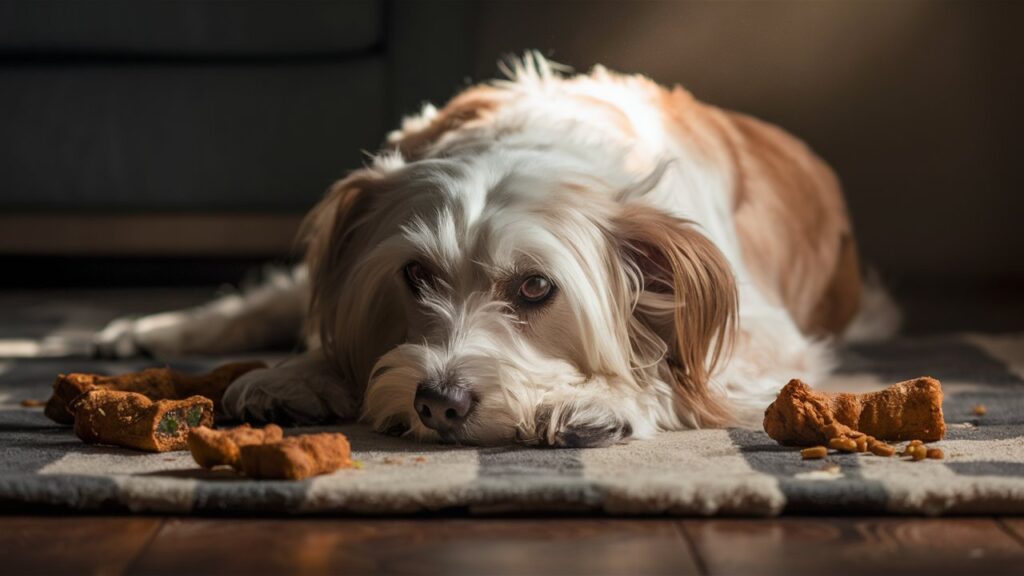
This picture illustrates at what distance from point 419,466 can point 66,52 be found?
8.04 ft

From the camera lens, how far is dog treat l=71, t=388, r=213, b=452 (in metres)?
1.91

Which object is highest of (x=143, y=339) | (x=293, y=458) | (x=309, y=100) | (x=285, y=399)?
(x=309, y=100)

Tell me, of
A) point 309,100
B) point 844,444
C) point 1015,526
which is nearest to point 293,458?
point 844,444

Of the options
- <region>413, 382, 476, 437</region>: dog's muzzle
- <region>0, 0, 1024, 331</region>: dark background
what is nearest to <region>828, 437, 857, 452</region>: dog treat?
<region>413, 382, 476, 437</region>: dog's muzzle

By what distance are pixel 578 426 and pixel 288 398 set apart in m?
0.55

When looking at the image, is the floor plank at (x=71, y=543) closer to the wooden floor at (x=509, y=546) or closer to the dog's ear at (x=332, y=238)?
the wooden floor at (x=509, y=546)

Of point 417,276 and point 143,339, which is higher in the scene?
point 417,276

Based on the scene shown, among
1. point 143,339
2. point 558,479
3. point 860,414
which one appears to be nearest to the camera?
point 558,479

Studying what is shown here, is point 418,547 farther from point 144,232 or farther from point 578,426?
point 144,232

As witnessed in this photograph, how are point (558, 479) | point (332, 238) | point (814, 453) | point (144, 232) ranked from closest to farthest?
1. point (558, 479)
2. point (814, 453)
3. point (332, 238)
4. point (144, 232)

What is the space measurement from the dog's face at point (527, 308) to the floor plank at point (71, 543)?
20.0 inches

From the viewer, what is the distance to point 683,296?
86.0 inches

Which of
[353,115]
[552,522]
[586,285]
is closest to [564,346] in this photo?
[586,285]

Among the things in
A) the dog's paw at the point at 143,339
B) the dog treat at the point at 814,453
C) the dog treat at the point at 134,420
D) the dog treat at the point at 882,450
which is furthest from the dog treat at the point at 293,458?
the dog's paw at the point at 143,339
